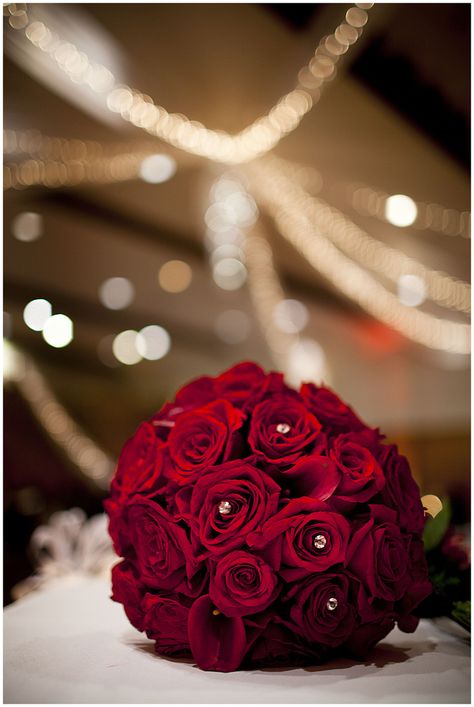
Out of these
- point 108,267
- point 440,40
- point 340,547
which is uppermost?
point 108,267

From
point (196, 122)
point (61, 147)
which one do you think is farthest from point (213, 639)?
point (61, 147)

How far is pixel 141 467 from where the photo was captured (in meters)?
0.66

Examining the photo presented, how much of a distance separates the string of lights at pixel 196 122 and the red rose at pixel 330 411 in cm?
129

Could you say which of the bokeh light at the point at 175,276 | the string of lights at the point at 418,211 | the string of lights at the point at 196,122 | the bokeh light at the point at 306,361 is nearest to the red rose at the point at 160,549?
the string of lights at the point at 196,122

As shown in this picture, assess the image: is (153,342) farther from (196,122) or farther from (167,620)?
(167,620)

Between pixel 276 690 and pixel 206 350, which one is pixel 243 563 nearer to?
pixel 276 690

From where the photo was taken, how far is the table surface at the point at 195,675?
54 centimetres

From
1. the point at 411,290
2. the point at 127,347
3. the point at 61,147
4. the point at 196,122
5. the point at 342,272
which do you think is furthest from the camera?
the point at 127,347

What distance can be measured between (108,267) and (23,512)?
50.3 inches

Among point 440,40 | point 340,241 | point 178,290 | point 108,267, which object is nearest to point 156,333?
point 178,290

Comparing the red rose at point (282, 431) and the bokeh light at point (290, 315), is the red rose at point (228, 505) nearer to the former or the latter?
the red rose at point (282, 431)

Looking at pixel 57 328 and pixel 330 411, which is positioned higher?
pixel 57 328

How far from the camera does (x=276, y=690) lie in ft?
1.81

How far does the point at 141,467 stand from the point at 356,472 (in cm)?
22
